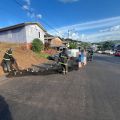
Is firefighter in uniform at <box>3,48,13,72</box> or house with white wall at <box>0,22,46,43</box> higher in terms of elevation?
house with white wall at <box>0,22,46,43</box>

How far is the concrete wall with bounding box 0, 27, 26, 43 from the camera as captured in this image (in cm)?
4228

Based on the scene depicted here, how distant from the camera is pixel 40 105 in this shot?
27.9ft

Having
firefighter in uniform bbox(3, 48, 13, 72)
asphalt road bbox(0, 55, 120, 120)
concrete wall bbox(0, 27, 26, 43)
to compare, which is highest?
concrete wall bbox(0, 27, 26, 43)

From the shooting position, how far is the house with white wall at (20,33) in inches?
→ 1657

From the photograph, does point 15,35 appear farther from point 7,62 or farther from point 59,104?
point 59,104

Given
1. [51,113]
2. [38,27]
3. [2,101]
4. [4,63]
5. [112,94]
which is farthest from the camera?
[38,27]

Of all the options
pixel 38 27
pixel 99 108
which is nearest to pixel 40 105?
pixel 99 108

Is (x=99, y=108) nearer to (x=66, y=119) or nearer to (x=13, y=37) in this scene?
(x=66, y=119)

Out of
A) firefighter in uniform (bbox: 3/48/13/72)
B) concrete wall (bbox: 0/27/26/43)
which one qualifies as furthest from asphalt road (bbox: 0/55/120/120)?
concrete wall (bbox: 0/27/26/43)

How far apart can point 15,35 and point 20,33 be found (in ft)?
3.96

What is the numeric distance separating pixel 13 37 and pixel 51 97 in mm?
35488

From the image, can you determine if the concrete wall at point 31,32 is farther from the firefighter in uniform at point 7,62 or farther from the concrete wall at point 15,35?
the firefighter in uniform at point 7,62

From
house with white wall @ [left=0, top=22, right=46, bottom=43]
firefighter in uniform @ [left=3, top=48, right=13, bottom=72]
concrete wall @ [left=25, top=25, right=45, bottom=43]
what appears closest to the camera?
firefighter in uniform @ [left=3, top=48, right=13, bottom=72]

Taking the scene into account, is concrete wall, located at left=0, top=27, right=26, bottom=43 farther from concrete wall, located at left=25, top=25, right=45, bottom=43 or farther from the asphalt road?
the asphalt road
